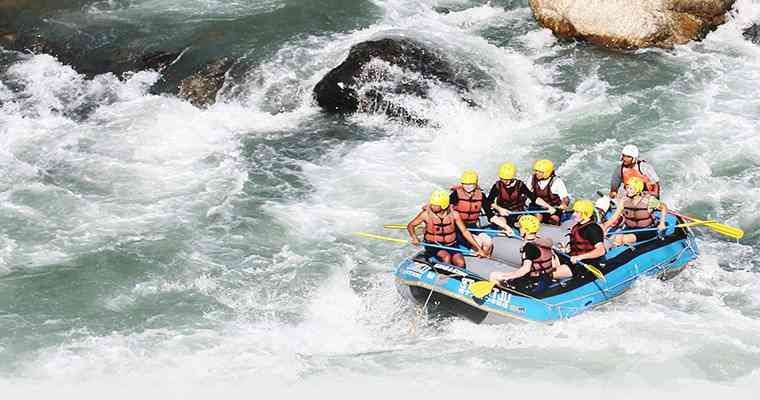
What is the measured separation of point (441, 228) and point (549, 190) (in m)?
1.59

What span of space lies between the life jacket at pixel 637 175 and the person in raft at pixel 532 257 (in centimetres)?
182

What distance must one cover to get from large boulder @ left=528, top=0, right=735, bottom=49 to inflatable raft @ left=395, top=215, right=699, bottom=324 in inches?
249

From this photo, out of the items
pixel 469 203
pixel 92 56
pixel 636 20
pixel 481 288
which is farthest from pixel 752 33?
pixel 92 56

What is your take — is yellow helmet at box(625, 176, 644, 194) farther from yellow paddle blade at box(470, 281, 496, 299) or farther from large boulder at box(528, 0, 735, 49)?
large boulder at box(528, 0, 735, 49)

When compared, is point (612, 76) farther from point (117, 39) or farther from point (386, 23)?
point (117, 39)

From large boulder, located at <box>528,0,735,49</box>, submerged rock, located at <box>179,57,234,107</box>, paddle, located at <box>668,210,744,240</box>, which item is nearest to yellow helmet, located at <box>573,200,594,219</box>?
paddle, located at <box>668,210,744,240</box>

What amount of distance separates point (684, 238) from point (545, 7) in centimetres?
702

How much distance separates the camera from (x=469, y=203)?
429 inches

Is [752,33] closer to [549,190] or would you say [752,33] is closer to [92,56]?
[549,190]

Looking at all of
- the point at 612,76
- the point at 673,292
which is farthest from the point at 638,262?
the point at 612,76

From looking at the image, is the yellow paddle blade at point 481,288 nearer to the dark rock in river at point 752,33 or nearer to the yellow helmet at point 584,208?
the yellow helmet at point 584,208

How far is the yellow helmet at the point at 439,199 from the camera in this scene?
405 inches

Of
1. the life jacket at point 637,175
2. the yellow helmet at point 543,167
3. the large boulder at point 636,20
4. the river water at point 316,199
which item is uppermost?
the large boulder at point 636,20

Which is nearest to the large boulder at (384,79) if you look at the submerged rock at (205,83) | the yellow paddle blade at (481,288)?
the submerged rock at (205,83)
